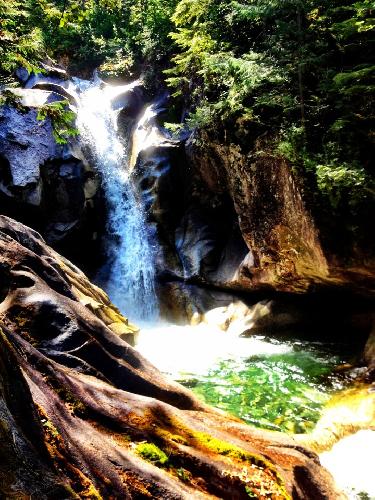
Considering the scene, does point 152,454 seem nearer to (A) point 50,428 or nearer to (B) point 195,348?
(A) point 50,428

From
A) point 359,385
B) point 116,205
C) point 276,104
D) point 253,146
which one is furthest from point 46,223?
point 359,385

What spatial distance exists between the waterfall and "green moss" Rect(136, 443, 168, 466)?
14.6m

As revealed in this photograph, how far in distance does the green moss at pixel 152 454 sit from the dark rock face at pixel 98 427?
0.02 meters

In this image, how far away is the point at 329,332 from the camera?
558 inches

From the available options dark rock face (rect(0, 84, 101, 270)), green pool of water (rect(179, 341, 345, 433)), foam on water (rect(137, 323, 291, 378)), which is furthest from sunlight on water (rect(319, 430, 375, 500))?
dark rock face (rect(0, 84, 101, 270))

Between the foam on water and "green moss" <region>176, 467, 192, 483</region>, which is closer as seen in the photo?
"green moss" <region>176, 467, 192, 483</region>

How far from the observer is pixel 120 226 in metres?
21.2

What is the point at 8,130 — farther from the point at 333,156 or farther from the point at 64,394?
the point at 64,394

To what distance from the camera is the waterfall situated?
19.3m

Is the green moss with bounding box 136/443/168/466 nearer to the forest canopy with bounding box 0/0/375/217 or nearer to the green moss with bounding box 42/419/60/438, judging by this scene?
the green moss with bounding box 42/419/60/438

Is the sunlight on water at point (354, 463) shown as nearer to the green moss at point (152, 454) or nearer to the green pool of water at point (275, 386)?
the green pool of water at point (275, 386)

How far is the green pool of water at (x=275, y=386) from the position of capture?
26.8ft

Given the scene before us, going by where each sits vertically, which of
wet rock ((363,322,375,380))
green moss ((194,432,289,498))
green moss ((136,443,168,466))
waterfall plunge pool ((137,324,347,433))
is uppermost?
wet rock ((363,322,375,380))

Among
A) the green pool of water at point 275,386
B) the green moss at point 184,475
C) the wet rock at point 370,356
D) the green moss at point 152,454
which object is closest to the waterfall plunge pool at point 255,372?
the green pool of water at point 275,386
